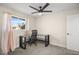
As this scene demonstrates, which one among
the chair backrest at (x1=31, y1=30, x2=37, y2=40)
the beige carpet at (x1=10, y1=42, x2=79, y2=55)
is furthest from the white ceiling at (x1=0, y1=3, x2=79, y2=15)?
the beige carpet at (x1=10, y1=42, x2=79, y2=55)

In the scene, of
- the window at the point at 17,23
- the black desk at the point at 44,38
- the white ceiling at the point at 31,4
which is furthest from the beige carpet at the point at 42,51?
the white ceiling at the point at 31,4

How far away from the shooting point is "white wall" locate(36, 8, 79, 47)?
1431 mm

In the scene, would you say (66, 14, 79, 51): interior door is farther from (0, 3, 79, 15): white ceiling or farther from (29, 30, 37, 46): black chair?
(29, 30, 37, 46): black chair

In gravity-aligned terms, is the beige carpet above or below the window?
below

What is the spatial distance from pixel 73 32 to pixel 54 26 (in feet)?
1.28

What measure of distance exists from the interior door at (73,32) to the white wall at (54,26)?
9cm

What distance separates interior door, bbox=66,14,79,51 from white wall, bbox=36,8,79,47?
0.28 ft

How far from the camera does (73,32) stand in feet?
4.55

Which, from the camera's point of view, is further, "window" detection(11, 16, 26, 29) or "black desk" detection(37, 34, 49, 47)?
"black desk" detection(37, 34, 49, 47)

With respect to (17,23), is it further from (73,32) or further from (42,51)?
(73,32)

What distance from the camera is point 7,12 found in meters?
1.24

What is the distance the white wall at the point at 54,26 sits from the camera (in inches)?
56.3

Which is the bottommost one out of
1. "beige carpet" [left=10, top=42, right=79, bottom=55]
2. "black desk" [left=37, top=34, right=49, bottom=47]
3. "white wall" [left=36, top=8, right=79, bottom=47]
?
"beige carpet" [left=10, top=42, right=79, bottom=55]

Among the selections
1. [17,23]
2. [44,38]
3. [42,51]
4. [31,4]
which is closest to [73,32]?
[44,38]
